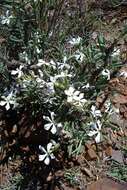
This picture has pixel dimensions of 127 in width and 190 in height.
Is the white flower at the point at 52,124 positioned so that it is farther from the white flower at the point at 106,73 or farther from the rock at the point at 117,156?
the rock at the point at 117,156

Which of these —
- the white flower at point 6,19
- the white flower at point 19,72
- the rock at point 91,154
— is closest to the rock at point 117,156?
the rock at point 91,154

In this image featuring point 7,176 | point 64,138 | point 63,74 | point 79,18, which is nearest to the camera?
point 63,74

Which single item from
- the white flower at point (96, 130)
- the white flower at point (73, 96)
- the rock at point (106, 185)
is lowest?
the rock at point (106, 185)

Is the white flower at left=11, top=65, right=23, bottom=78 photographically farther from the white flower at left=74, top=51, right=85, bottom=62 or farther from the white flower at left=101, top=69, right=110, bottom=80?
the white flower at left=101, top=69, right=110, bottom=80

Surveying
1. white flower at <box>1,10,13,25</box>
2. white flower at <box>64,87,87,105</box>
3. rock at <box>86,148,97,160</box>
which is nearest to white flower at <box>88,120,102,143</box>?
white flower at <box>64,87,87,105</box>

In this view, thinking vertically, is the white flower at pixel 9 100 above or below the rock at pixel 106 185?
above

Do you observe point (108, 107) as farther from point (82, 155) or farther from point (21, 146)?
point (21, 146)

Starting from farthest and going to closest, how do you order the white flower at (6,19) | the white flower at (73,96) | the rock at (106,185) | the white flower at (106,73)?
the white flower at (6,19) < the rock at (106,185) < the white flower at (106,73) < the white flower at (73,96)

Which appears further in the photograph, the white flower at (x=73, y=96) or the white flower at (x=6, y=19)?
the white flower at (x=6, y=19)

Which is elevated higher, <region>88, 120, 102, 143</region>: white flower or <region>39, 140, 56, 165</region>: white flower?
<region>88, 120, 102, 143</region>: white flower

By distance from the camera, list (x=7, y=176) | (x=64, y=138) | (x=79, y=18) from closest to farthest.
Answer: (x=64, y=138) → (x=7, y=176) → (x=79, y=18)

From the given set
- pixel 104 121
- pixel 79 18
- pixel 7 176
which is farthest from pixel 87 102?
pixel 79 18
